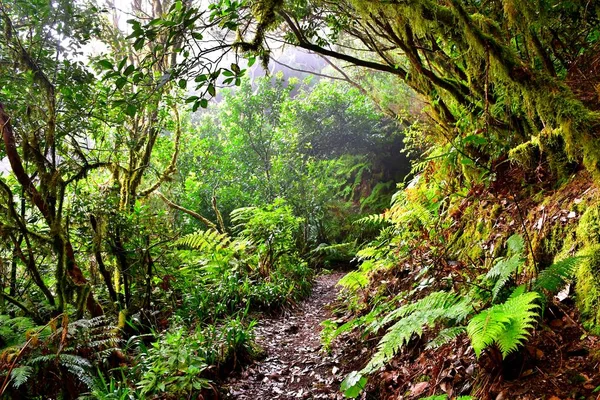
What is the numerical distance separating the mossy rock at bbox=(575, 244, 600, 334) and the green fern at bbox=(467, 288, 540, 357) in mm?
448

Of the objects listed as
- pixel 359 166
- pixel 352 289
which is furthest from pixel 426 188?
pixel 359 166

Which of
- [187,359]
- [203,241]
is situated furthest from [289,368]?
[203,241]

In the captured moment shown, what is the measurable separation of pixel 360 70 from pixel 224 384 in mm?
9413

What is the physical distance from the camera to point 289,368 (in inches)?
163

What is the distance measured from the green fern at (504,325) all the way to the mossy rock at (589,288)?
45cm

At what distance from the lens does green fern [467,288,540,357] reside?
1776mm

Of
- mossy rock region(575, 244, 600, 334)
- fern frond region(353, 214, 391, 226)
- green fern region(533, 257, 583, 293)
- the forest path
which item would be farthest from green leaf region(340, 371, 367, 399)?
fern frond region(353, 214, 391, 226)

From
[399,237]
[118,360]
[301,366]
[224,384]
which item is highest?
[118,360]

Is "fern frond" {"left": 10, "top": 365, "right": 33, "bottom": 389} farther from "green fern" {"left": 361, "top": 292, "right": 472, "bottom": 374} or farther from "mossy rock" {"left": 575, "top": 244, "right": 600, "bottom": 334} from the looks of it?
"mossy rock" {"left": 575, "top": 244, "right": 600, "bottom": 334}

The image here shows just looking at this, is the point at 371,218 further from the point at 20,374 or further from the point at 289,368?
the point at 20,374

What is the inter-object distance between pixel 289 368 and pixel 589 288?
302 centimetres

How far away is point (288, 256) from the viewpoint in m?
8.48

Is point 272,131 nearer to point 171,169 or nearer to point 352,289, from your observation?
point 171,169

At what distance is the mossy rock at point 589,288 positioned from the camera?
2.06 m
